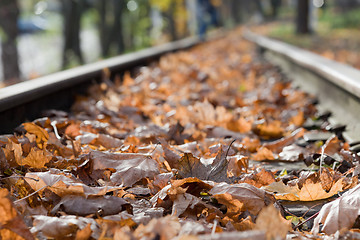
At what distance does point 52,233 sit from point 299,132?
6.94ft

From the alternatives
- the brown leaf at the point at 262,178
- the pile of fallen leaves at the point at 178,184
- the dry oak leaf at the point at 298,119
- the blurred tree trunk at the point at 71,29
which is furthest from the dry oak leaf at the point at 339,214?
the blurred tree trunk at the point at 71,29

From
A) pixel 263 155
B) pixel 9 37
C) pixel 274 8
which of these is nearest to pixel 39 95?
pixel 263 155

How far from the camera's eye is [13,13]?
35.0 ft

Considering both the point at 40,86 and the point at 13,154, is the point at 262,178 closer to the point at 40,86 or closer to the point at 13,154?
the point at 13,154

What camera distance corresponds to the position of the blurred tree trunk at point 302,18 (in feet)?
57.8

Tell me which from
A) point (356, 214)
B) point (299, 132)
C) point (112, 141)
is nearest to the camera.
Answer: point (356, 214)

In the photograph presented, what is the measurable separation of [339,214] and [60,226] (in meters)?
1.00

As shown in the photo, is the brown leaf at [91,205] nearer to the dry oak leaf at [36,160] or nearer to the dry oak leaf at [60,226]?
the dry oak leaf at [60,226]

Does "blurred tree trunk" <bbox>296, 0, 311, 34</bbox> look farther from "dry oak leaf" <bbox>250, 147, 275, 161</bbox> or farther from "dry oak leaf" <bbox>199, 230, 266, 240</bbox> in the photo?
"dry oak leaf" <bbox>199, 230, 266, 240</bbox>

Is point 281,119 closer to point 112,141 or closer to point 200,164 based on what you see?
point 112,141

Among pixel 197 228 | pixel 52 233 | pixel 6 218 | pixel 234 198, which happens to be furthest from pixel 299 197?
pixel 6 218

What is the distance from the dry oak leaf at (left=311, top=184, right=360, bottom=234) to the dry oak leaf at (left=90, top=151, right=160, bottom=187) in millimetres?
769

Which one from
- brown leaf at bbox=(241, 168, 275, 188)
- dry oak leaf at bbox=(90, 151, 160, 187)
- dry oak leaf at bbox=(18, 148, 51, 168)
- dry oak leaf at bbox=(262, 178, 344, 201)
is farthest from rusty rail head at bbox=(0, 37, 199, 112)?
dry oak leaf at bbox=(262, 178, 344, 201)

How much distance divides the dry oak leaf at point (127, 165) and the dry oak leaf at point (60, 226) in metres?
0.49
